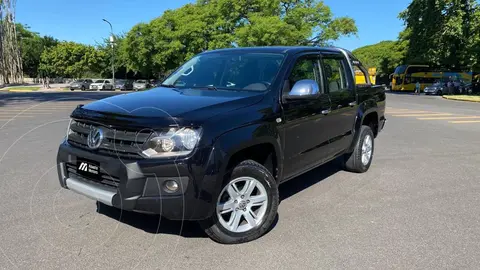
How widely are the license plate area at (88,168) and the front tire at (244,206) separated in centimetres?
101

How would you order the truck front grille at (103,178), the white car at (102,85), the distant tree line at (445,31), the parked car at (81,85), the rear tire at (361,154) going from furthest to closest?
the white car at (102,85)
the parked car at (81,85)
the distant tree line at (445,31)
the rear tire at (361,154)
the truck front grille at (103,178)

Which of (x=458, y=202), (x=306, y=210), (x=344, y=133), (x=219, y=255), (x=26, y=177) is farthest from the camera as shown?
(x=26, y=177)

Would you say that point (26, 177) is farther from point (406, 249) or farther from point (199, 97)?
point (406, 249)

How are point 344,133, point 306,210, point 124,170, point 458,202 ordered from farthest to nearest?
point 344,133 < point 458,202 < point 306,210 < point 124,170

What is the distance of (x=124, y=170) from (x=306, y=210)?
220cm

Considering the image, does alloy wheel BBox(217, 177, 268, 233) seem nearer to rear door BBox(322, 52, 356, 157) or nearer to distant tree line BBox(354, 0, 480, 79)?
rear door BBox(322, 52, 356, 157)

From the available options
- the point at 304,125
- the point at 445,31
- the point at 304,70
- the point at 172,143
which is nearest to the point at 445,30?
the point at 445,31

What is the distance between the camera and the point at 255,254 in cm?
351

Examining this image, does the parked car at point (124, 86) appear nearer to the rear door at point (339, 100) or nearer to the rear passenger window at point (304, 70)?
the rear door at point (339, 100)

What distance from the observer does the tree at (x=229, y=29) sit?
40.0 m

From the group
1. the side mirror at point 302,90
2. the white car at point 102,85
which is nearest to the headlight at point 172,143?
the side mirror at point 302,90

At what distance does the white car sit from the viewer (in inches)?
2046

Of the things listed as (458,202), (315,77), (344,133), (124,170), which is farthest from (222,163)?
Answer: (458,202)

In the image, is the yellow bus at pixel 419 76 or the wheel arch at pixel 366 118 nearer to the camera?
the wheel arch at pixel 366 118
